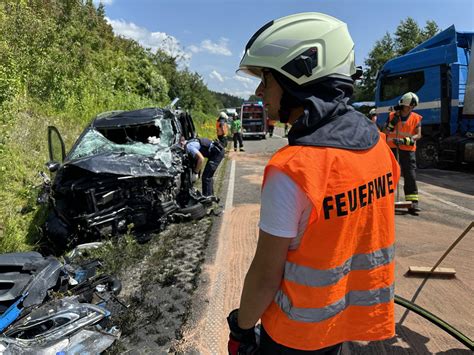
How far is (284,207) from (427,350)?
235 cm

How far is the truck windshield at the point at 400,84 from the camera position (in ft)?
36.1

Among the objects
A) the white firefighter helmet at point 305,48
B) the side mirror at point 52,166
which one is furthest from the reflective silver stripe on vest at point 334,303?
the side mirror at point 52,166

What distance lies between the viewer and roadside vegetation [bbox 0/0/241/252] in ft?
18.4

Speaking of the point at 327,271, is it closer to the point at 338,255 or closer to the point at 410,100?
Answer: the point at 338,255

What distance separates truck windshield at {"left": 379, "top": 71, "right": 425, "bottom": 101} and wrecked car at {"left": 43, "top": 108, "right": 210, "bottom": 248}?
855 cm

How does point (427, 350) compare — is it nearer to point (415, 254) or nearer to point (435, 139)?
point (415, 254)

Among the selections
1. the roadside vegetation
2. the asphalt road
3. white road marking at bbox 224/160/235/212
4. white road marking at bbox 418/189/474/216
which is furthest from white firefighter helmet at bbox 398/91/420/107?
the roadside vegetation

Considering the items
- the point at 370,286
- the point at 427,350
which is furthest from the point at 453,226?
the point at 370,286

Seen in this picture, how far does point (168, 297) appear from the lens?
3.58m

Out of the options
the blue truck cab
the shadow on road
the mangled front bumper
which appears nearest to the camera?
the mangled front bumper

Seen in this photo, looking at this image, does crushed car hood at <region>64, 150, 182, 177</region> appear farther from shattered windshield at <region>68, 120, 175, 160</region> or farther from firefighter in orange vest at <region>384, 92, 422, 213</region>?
firefighter in orange vest at <region>384, 92, 422, 213</region>

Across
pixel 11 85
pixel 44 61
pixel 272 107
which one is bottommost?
pixel 272 107

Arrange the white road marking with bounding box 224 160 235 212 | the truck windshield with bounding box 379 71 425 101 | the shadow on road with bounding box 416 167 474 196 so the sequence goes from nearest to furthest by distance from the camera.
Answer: the white road marking with bounding box 224 160 235 212 < the shadow on road with bounding box 416 167 474 196 < the truck windshield with bounding box 379 71 425 101

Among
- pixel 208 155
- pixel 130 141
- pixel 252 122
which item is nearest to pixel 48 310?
pixel 130 141
